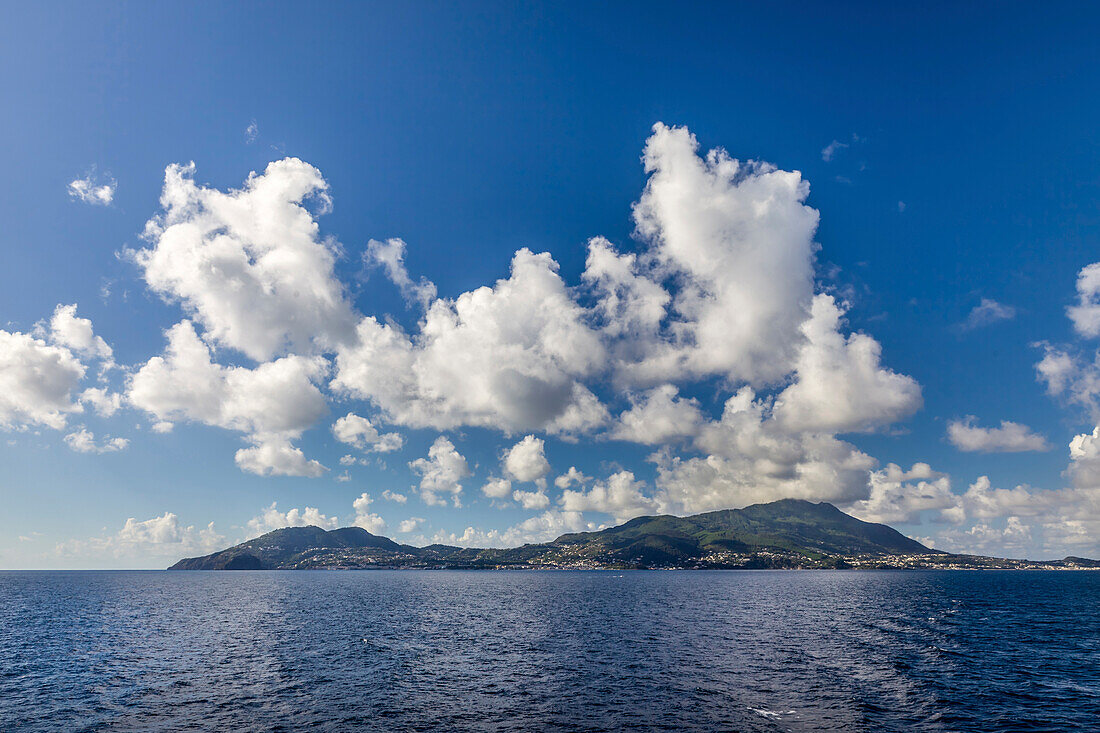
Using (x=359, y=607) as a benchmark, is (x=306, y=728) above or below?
above

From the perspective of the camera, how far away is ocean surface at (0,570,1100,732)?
178ft

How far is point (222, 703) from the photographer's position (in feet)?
194

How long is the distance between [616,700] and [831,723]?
22233 mm

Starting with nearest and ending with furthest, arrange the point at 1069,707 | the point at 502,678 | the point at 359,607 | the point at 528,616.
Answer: the point at 1069,707 → the point at 502,678 → the point at 528,616 → the point at 359,607

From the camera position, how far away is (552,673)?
73.7 meters

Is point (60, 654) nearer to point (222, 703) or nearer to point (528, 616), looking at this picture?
point (222, 703)

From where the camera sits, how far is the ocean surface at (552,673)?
54156 millimetres

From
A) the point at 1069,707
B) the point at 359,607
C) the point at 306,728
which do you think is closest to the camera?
the point at 306,728

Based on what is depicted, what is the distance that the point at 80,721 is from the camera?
54.4 meters

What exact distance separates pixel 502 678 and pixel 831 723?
40160mm

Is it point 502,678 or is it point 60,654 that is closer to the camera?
point 502,678

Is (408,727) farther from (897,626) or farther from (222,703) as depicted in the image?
(897,626)

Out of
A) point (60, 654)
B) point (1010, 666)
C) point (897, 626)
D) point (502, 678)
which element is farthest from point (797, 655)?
point (60, 654)

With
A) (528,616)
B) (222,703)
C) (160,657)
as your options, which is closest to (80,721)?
(222,703)
